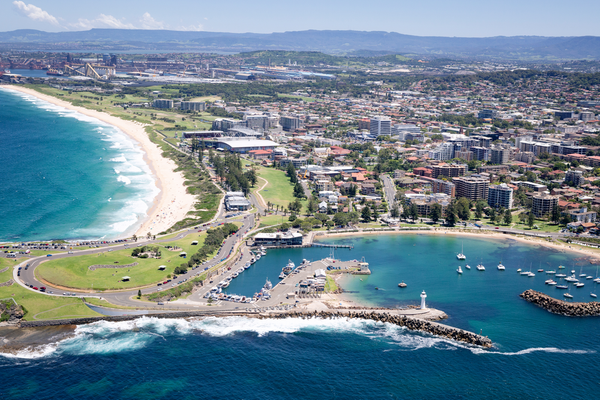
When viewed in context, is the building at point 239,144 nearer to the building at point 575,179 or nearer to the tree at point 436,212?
the tree at point 436,212

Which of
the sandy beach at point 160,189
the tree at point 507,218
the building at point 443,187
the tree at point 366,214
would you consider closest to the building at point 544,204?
the tree at point 507,218

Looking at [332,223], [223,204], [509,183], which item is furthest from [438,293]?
[509,183]

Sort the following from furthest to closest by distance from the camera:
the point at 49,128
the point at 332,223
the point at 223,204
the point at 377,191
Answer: the point at 49,128 < the point at 377,191 < the point at 223,204 < the point at 332,223

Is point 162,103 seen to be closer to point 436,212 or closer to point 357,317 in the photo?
point 436,212

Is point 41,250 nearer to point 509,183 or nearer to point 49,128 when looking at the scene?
point 509,183

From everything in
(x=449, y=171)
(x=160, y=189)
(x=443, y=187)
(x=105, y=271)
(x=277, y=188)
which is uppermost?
(x=449, y=171)

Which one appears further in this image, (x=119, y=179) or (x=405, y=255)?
(x=119, y=179)

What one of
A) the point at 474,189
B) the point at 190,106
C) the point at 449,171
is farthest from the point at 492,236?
the point at 190,106
